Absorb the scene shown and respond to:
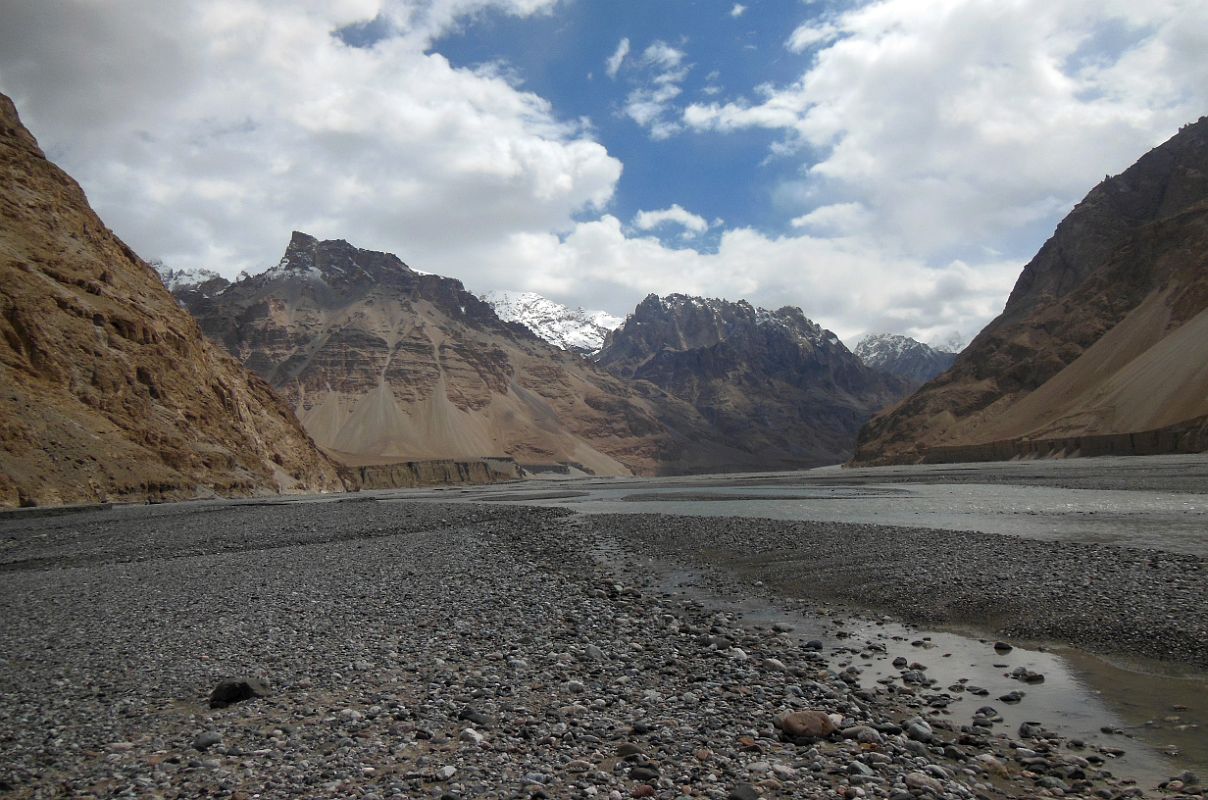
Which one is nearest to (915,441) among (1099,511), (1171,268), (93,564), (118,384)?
(1171,268)

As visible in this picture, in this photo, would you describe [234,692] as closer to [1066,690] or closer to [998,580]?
[1066,690]

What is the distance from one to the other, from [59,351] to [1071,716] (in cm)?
8354

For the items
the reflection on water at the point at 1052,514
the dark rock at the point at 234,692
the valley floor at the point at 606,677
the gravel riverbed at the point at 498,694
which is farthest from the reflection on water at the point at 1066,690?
the reflection on water at the point at 1052,514

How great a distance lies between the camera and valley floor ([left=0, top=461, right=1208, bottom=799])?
23.6 ft

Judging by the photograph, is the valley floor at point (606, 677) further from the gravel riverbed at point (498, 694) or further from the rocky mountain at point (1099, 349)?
the rocky mountain at point (1099, 349)

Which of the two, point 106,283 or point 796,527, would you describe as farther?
point 106,283

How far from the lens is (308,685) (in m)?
10.1

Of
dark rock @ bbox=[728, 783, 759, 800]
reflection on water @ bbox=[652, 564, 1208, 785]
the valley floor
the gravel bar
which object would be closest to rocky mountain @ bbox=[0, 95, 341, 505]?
the valley floor

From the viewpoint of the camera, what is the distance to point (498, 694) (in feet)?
31.8

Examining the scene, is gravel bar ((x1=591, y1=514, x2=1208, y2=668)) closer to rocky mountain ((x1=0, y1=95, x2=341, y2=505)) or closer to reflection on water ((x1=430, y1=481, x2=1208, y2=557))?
reflection on water ((x1=430, y1=481, x2=1208, y2=557))

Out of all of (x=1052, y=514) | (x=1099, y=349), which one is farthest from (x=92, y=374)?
(x=1099, y=349)

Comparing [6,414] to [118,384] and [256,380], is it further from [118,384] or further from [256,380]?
[256,380]

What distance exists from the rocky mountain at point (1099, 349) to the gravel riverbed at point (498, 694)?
90140mm

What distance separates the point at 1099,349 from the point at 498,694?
14107 cm
